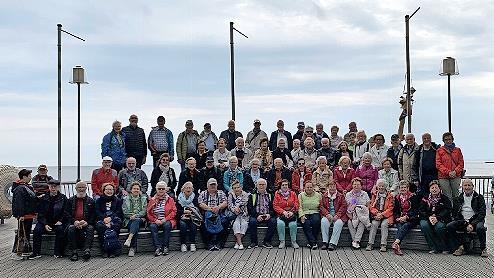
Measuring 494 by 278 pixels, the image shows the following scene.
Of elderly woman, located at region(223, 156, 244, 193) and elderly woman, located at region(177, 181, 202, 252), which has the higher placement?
elderly woman, located at region(223, 156, 244, 193)

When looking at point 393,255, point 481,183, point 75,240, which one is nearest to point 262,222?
point 393,255

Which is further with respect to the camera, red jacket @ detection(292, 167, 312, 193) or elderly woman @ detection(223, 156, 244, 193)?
red jacket @ detection(292, 167, 312, 193)

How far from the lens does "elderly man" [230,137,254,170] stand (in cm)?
1334

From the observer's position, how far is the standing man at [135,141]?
44.0ft

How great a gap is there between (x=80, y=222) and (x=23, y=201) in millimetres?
972

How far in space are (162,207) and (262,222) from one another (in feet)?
5.53

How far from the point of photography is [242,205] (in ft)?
38.9

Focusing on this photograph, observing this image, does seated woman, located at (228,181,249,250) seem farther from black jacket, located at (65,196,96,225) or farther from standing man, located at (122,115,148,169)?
standing man, located at (122,115,148,169)

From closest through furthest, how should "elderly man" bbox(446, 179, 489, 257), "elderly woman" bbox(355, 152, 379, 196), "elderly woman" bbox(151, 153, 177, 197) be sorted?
"elderly man" bbox(446, 179, 489, 257) → "elderly woman" bbox(355, 152, 379, 196) → "elderly woman" bbox(151, 153, 177, 197)

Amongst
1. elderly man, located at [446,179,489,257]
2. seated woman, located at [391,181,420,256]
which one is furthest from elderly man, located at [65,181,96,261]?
elderly man, located at [446,179,489,257]

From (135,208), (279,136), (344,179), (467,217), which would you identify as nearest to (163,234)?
(135,208)

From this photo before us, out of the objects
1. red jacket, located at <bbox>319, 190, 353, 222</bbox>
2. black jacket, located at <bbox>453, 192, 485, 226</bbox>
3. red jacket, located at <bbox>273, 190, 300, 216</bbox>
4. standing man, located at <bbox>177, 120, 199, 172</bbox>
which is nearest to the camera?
black jacket, located at <bbox>453, 192, 485, 226</bbox>

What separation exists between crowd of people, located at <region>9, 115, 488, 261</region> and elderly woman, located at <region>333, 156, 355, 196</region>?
22 mm

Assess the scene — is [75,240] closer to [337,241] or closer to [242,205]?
[242,205]
